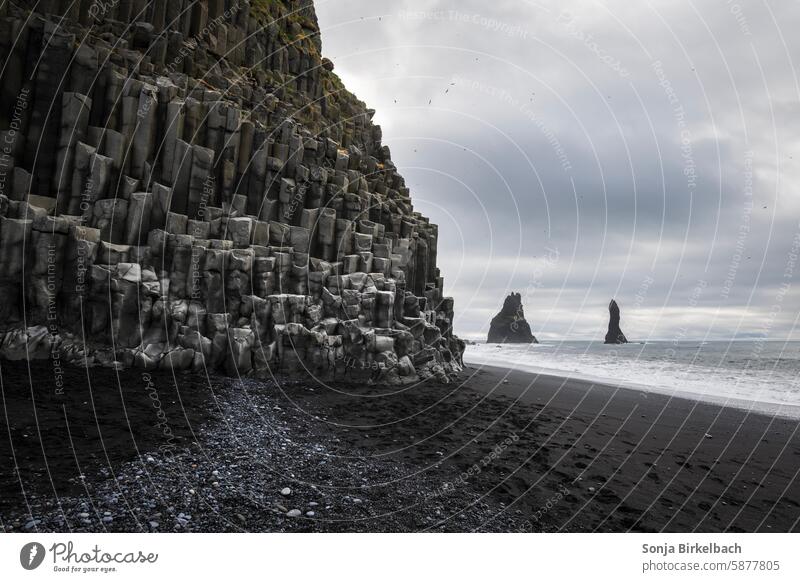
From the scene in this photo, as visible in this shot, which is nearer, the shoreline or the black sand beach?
the black sand beach

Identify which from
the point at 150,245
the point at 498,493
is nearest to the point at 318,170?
the point at 150,245

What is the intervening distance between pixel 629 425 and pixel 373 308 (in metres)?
15.8

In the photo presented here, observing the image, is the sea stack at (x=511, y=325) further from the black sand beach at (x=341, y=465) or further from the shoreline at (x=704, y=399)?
the black sand beach at (x=341, y=465)

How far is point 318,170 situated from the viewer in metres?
27.4

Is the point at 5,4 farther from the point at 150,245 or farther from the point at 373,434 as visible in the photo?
the point at 373,434

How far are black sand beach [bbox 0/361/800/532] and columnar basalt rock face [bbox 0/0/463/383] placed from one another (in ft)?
8.76

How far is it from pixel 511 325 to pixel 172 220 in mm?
130421

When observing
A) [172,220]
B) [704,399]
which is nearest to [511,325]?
[704,399]

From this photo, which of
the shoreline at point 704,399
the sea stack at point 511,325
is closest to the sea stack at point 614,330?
the sea stack at point 511,325

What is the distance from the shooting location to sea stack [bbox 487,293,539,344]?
128 meters

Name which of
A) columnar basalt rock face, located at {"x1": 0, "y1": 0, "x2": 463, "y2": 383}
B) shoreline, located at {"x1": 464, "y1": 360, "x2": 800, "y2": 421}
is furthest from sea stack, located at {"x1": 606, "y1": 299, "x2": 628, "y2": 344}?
columnar basalt rock face, located at {"x1": 0, "y1": 0, "x2": 463, "y2": 383}
